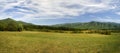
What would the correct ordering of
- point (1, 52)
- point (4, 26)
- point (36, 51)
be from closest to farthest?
1. point (1, 52)
2. point (36, 51)
3. point (4, 26)

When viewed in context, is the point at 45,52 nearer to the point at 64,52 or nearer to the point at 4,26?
the point at 64,52

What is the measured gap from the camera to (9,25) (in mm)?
106562

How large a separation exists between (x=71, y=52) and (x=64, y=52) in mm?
877

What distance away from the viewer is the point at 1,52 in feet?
78.9

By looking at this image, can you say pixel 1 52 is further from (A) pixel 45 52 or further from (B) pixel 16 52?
(A) pixel 45 52

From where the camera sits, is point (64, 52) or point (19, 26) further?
point (19, 26)

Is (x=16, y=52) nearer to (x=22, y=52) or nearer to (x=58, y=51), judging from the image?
(x=22, y=52)

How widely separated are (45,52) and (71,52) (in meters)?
3.17

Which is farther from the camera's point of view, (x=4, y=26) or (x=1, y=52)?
(x=4, y=26)

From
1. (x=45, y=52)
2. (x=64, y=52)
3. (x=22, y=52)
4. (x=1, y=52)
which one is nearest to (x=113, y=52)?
(x=64, y=52)

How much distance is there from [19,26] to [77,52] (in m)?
84.1

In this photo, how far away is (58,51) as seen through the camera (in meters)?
26.4

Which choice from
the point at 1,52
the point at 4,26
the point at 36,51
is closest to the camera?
the point at 1,52

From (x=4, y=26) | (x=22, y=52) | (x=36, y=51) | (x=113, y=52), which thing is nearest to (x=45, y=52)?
(x=36, y=51)
